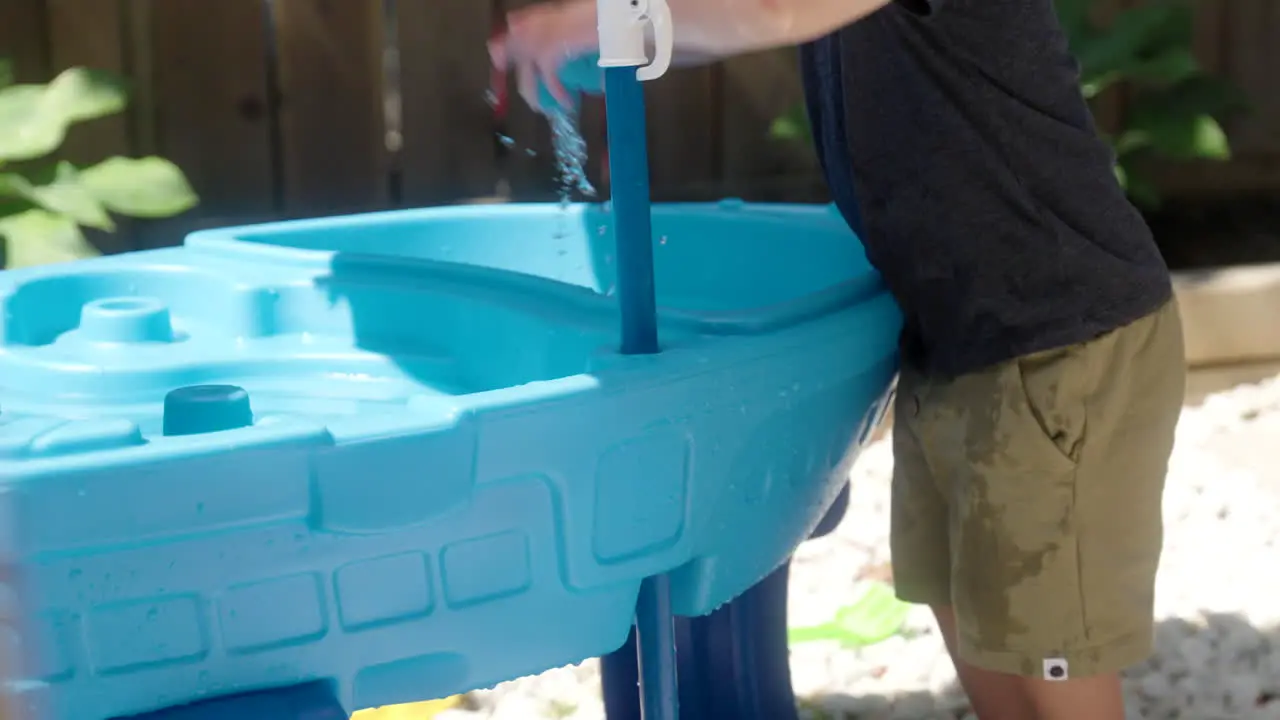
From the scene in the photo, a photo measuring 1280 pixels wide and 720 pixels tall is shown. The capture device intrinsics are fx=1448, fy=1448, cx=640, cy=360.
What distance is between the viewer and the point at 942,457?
1.31m

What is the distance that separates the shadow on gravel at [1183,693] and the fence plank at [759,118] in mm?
1455

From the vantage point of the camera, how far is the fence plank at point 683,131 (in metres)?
3.00

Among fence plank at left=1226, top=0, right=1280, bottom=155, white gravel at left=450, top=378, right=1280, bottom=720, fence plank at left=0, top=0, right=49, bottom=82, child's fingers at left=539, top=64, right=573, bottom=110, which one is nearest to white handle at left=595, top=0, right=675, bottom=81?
child's fingers at left=539, top=64, right=573, bottom=110

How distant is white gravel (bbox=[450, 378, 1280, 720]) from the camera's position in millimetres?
1744

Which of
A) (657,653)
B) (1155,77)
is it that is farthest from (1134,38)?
(657,653)

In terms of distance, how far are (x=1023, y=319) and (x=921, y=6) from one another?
0.29m

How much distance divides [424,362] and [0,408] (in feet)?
1.22

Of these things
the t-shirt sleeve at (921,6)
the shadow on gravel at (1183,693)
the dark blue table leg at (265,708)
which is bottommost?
the shadow on gravel at (1183,693)

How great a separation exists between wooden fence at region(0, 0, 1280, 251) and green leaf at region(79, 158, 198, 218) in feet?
1.26

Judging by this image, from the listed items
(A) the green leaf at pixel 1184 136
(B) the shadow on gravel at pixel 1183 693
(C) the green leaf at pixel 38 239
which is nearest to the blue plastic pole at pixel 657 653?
(B) the shadow on gravel at pixel 1183 693

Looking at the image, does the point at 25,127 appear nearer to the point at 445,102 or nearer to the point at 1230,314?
the point at 445,102

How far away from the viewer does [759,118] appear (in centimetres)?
307

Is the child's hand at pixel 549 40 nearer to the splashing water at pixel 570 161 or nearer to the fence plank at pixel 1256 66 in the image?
the splashing water at pixel 570 161

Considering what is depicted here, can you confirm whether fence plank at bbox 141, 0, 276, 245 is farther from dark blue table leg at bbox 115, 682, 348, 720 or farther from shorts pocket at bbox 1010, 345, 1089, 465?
dark blue table leg at bbox 115, 682, 348, 720
